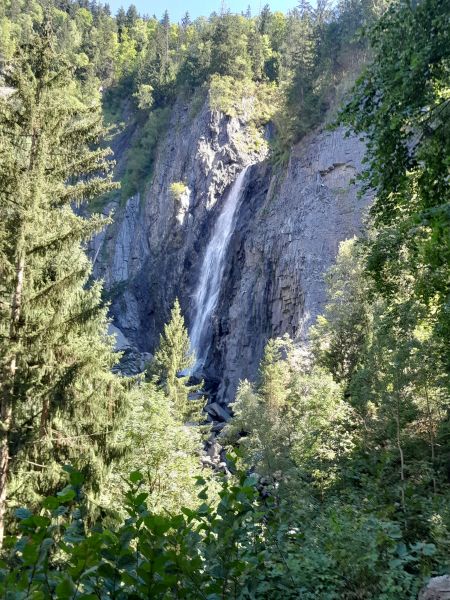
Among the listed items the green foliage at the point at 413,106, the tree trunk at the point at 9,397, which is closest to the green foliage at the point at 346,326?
the green foliage at the point at 413,106

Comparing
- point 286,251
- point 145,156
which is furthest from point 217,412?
point 145,156

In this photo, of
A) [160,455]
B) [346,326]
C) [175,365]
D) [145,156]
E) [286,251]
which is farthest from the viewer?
[145,156]

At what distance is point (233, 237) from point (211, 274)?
3572 millimetres

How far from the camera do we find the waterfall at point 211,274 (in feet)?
124

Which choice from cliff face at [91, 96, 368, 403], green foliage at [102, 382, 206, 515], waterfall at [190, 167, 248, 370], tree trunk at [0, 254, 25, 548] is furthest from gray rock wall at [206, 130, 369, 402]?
tree trunk at [0, 254, 25, 548]

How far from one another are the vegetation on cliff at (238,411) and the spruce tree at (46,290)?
0.03 metres

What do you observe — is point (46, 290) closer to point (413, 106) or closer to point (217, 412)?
point (413, 106)

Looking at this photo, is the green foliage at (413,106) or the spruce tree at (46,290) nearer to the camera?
the green foliage at (413,106)

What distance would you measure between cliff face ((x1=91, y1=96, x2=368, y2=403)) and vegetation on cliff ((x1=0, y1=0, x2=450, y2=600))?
8.80 m

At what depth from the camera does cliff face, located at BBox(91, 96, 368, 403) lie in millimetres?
31672

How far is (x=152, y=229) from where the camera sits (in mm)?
51719

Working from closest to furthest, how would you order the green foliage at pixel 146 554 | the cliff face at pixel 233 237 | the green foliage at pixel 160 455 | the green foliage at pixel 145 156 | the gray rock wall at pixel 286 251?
the green foliage at pixel 146 554 < the green foliage at pixel 160 455 < the gray rock wall at pixel 286 251 < the cliff face at pixel 233 237 < the green foliage at pixel 145 156

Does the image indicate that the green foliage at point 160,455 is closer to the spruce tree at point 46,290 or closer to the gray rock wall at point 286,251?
the spruce tree at point 46,290

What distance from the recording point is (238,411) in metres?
22.3
